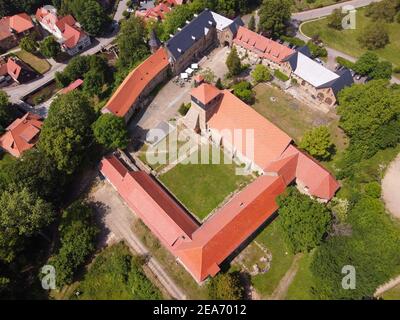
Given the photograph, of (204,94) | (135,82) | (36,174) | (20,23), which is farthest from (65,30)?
(204,94)

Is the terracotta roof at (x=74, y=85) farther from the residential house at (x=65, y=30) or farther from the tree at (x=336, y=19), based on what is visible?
the tree at (x=336, y=19)

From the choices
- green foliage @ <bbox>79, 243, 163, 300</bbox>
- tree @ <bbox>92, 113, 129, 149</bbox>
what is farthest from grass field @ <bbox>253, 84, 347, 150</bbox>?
green foliage @ <bbox>79, 243, 163, 300</bbox>

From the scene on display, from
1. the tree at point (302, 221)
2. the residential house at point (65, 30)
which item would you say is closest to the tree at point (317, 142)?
the tree at point (302, 221)

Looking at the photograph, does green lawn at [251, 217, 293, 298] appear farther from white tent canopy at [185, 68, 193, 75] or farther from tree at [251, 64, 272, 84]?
white tent canopy at [185, 68, 193, 75]

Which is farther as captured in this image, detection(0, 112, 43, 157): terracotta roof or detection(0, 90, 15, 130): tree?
detection(0, 90, 15, 130): tree

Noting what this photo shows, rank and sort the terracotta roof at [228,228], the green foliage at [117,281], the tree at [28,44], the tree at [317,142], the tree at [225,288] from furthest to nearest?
the tree at [28,44] < the tree at [317,142] < the green foliage at [117,281] < the terracotta roof at [228,228] < the tree at [225,288]

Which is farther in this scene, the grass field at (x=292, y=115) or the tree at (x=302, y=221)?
the grass field at (x=292, y=115)

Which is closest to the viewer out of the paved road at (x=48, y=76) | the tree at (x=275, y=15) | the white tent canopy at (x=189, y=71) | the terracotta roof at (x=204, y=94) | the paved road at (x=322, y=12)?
the terracotta roof at (x=204, y=94)
